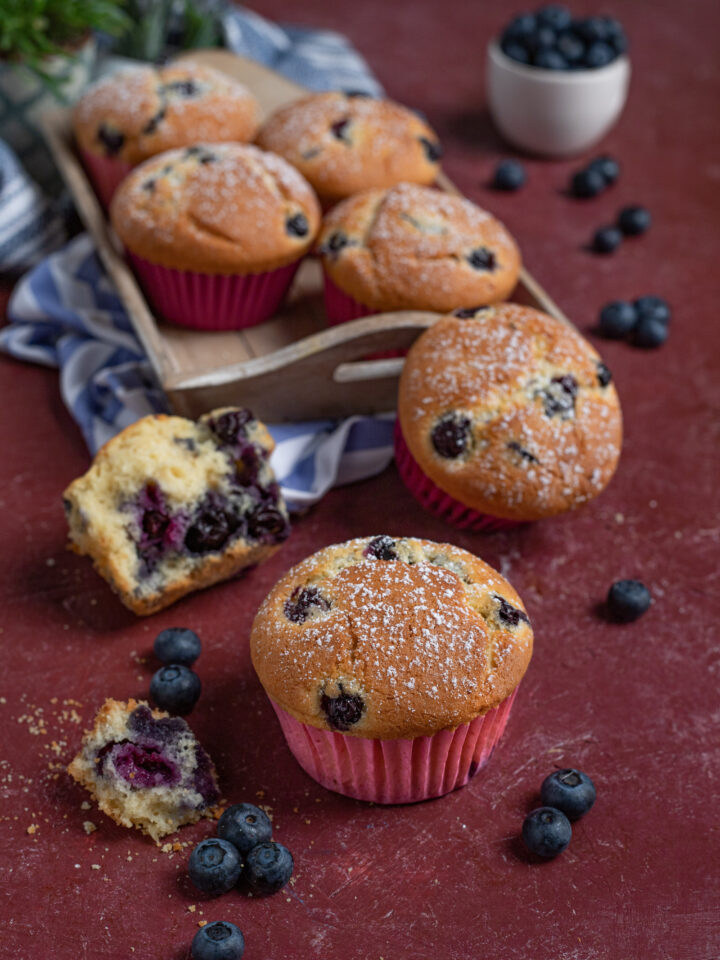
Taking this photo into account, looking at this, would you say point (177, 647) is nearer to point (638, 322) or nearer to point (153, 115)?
point (153, 115)

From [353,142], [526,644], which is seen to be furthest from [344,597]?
[353,142]

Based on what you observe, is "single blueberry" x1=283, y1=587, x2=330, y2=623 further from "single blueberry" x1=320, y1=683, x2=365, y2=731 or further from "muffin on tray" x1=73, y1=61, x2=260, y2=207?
"muffin on tray" x1=73, y1=61, x2=260, y2=207

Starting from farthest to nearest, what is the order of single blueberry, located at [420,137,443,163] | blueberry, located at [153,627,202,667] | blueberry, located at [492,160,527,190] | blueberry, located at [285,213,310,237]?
blueberry, located at [492,160,527,190] < single blueberry, located at [420,137,443,163] < blueberry, located at [285,213,310,237] < blueberry, located at [153,627,202,667]

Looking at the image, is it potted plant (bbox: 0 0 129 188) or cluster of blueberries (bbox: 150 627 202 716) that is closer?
cluster of blueberries (bbox: 150 627 202 716)

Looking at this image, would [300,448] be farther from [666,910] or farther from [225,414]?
[666,910]

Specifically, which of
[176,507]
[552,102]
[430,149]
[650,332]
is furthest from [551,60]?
[176,507]

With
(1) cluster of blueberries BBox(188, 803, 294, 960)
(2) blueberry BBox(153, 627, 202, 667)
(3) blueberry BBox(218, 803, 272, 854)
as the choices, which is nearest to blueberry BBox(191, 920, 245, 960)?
(1) cluster of blueberries BBox(188, 803, 294, 960)

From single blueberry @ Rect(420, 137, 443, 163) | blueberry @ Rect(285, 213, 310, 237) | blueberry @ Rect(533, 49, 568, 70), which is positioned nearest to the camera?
blueberry @ Rect(285, 213, 310, 237)
